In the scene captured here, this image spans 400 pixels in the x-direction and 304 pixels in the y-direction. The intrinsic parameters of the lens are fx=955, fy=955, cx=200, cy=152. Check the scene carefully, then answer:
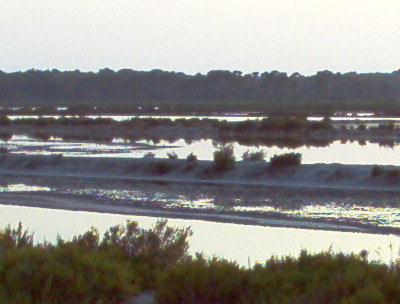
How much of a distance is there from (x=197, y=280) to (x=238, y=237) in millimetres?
8222

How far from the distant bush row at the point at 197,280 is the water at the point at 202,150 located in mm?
22840

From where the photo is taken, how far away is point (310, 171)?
29.7m

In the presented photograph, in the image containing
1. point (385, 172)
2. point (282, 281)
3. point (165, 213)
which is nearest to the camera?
point (282, 281)

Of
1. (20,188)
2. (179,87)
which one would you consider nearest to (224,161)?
(20,188)

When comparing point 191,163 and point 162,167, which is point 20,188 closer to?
point 162,167

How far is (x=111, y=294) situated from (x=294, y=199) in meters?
15.0

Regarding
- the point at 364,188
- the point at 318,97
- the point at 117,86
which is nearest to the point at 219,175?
the point at 364,188

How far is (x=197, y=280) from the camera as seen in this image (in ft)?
35.7

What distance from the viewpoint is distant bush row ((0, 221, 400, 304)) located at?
1030 cm

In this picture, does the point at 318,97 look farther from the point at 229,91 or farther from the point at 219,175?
the point at 219,175

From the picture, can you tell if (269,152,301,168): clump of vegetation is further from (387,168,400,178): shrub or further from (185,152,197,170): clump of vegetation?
(387,168,400,178): shrub

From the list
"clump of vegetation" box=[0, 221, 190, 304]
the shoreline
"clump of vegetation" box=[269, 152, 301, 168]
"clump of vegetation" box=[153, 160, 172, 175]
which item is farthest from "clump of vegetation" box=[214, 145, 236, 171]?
"clump of vegetation" box=[0, 221, 190, 304]

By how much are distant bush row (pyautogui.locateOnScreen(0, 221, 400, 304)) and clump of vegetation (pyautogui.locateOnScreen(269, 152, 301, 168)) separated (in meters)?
18.7

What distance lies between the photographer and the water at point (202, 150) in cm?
3634
